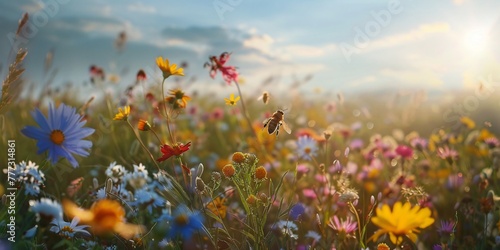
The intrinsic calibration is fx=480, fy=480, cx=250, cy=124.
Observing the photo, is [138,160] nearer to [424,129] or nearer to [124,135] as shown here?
[124,135]

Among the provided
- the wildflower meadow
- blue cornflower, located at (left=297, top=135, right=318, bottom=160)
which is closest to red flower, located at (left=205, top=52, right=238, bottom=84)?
the wildflower meadow

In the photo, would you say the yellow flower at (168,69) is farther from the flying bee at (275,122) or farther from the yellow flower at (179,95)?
the flying bee at (275,122)

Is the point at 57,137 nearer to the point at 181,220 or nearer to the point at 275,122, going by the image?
the point at 181,220

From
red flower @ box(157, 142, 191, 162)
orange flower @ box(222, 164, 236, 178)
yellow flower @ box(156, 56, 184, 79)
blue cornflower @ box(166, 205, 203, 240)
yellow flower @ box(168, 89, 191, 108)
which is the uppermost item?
yellow flower @ box(156, 56, 184, 79)

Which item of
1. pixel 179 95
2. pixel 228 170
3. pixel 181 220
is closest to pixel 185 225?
pixel 181 220

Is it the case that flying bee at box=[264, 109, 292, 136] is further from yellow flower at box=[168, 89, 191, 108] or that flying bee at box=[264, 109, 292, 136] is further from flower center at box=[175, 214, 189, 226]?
flower center at box=[175, 214, 189, 226]

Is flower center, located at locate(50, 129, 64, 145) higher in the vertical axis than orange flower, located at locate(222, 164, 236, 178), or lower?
higher

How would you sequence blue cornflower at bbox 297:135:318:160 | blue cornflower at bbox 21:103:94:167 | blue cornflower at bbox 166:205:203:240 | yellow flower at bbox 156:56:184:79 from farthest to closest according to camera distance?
blue cornflower at bbox 297:135:318:160 → yellow flower at bbox 156:56:184:79 → blue cornflower at bbox 21:103:94:167 → blue cornflower at bbox 166:205:203:240
